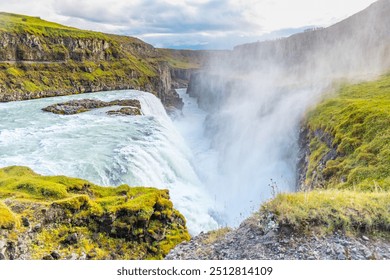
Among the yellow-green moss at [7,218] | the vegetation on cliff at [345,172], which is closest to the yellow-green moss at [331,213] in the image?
the vegetation on cliff at [345,172]

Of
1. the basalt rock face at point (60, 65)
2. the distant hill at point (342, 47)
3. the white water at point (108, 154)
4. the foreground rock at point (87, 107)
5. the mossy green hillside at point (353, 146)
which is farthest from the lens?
the basalt rock face at point (60, 65)

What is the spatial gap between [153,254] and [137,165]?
14.3m

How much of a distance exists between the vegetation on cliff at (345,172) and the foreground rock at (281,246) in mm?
363

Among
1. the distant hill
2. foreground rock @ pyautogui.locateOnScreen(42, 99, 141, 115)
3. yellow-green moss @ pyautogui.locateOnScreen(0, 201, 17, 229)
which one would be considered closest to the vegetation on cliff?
yellow-green moss @ pyautogui.locateOnScreen(0, 201, 17, 229)

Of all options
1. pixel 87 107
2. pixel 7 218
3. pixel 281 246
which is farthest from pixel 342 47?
pixel 7 218

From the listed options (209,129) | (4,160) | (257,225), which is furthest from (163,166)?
(209,129)

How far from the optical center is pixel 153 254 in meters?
14.7

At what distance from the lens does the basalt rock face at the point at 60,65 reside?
272 ft

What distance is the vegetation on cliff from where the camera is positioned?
9352mm

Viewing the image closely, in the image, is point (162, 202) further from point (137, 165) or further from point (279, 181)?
point (279, 181)

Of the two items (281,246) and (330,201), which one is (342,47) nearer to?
(330,201)

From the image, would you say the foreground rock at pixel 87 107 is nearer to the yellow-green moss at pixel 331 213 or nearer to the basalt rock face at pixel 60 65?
the basalt rock face at pixel 60 65

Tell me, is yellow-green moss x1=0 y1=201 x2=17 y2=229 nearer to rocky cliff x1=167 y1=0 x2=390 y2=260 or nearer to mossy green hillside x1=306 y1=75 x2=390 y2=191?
rocky cliff x1=167 y1=0 x2=390 y2=260
